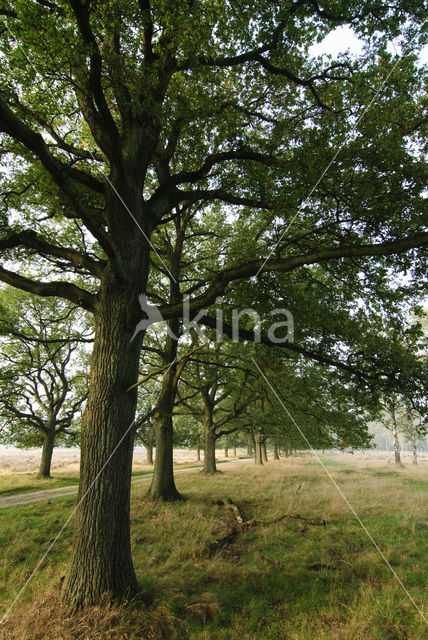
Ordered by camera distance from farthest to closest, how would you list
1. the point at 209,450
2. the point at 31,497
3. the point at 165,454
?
the point at 209,450 → the point at 31,497 → the point at 165,454

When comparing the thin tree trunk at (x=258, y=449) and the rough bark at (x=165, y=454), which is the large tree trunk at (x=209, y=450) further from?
the rough bark at (x=165, y=454)

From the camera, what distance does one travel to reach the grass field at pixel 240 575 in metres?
4.12

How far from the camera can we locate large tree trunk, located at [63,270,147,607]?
435cm

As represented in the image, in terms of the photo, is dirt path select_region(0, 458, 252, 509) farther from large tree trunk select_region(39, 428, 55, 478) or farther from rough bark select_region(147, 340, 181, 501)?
rough bark select_region(147, 340, 181, 501)

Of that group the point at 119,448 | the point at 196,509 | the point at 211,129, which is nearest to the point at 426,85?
the point at 211,129

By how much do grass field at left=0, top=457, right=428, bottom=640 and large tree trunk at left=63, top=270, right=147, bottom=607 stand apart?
15.1 inches

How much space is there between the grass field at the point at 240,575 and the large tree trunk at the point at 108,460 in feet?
1.26

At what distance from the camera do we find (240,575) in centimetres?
586

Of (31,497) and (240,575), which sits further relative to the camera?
(31,497)

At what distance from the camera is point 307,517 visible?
996 centimetres

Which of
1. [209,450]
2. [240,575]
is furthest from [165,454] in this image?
[209,450]

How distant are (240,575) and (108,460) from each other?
3.59m

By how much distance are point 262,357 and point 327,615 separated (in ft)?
16.3

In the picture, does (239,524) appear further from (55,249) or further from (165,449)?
(55,249)
